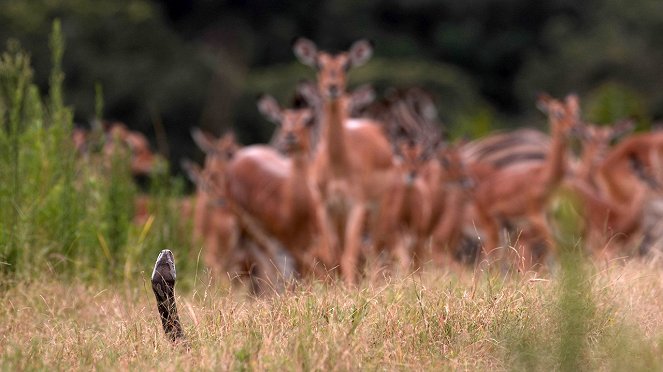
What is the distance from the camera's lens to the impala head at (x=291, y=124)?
10602mm

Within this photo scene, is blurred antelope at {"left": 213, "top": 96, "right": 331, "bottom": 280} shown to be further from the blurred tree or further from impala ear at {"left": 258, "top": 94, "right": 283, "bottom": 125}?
the blurred tree

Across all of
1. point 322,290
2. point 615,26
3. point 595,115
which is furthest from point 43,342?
point 615,26

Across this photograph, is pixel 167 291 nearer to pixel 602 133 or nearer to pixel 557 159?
pixel 557 159

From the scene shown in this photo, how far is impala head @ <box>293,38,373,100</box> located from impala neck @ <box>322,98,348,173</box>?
0.11 m

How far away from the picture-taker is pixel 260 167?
12.4 meters

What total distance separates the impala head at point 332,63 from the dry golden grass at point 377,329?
500cm

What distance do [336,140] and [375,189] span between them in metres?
0.65

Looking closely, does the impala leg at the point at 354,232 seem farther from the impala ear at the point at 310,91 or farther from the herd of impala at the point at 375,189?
the impala ear at the point at 310,91

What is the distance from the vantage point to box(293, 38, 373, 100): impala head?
10156 millimetres

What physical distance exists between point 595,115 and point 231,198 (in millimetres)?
10584

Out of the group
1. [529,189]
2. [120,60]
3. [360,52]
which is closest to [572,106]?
[529,189]

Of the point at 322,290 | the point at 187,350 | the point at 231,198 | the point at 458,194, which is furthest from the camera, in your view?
the point at 458,194

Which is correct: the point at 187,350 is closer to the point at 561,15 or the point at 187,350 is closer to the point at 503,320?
the point at 503,320

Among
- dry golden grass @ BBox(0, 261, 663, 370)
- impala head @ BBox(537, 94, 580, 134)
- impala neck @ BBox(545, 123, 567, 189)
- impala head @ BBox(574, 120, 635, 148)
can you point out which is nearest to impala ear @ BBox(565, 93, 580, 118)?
impala head @ BBox(537, 94, 580, 134)
